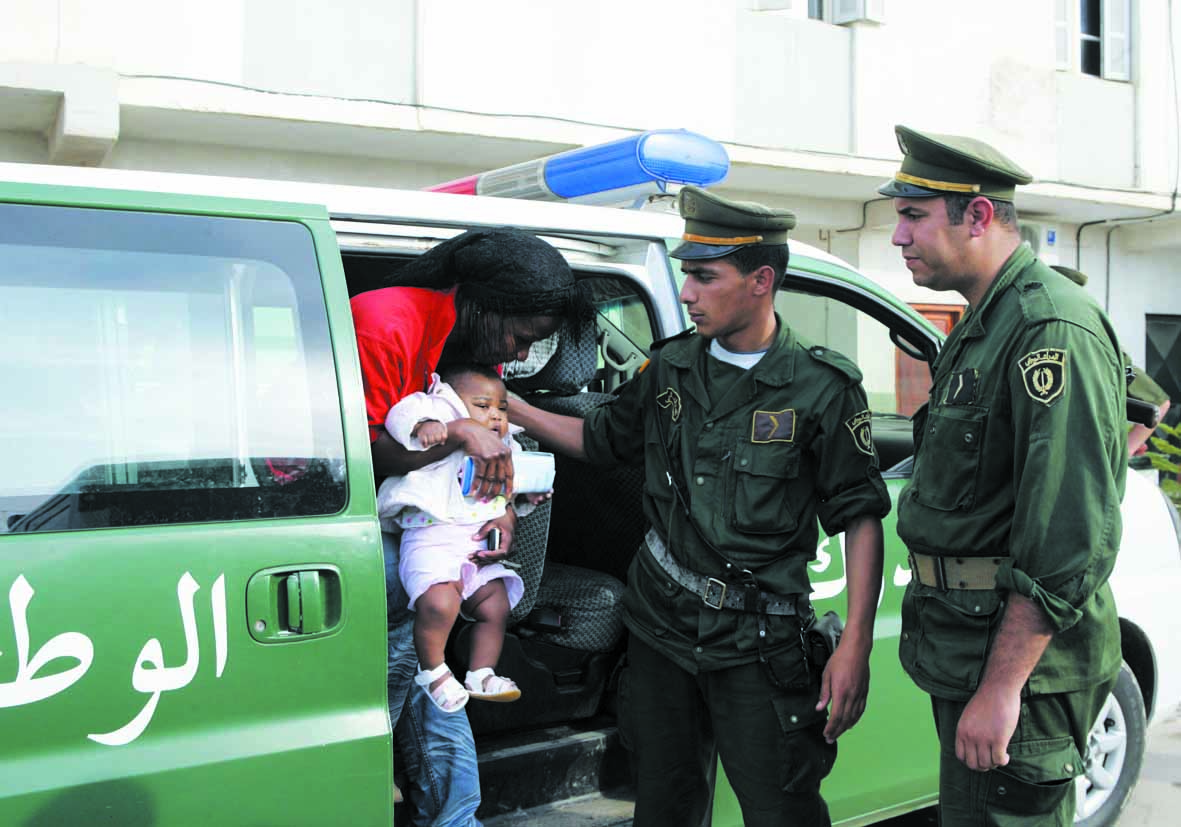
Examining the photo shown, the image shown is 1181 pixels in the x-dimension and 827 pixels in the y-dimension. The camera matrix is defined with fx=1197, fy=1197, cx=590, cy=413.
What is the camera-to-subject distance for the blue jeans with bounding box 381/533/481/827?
8.27ft

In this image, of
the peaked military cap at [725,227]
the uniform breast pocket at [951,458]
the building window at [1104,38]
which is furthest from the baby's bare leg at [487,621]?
the building window at [1104,38]

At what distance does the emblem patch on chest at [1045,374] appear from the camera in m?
2.02

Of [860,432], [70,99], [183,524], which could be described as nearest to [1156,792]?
[860,432]

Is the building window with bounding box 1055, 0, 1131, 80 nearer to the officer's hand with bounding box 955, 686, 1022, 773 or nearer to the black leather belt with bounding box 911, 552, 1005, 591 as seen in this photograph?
the black leather belt with bounding box 911, 552, 1005, 591

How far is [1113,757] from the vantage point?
3707mm

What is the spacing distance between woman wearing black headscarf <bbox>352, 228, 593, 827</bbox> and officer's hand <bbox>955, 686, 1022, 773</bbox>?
1034 millimetres

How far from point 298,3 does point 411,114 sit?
1015mm

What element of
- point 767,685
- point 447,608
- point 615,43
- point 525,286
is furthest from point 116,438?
point 615,43

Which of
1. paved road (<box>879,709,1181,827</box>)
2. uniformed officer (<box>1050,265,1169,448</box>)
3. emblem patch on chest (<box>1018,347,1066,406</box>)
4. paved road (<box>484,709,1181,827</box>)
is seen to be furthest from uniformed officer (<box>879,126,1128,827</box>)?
uniformed officer (<box>1050,265,1169,448</box>)

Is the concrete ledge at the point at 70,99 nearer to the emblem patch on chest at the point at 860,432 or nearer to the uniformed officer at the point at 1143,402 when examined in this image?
the uniformed officer at the point at 1143,402

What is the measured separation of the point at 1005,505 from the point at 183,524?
1.45 m

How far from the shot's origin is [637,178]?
3.16 m

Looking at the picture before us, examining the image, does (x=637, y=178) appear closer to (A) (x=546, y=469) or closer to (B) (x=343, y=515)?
(A) (x=546, y=469)

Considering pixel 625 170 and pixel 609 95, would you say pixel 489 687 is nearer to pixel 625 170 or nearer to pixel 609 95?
pixel 625 170
